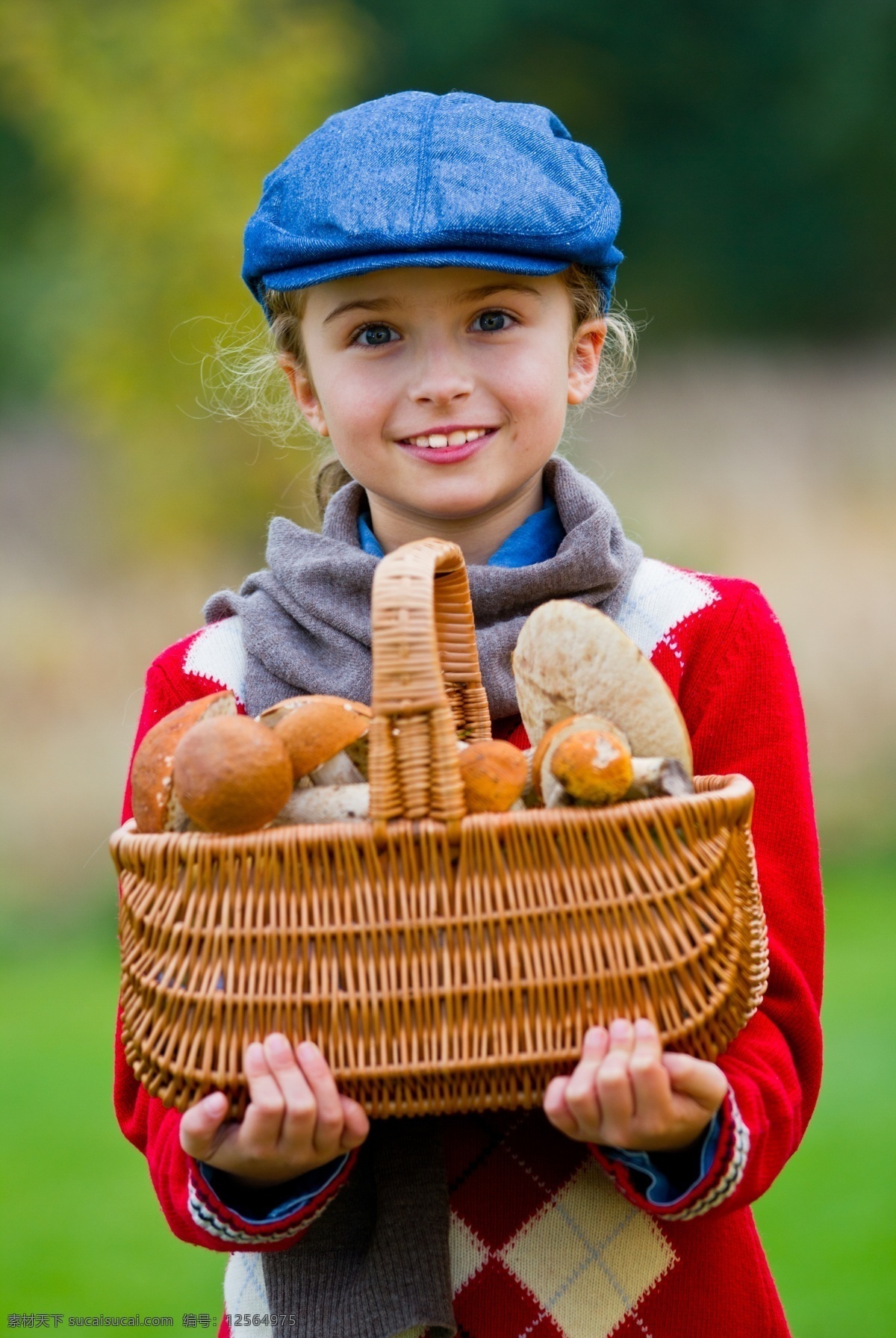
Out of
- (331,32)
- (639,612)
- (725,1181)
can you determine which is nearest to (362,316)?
(639,612)

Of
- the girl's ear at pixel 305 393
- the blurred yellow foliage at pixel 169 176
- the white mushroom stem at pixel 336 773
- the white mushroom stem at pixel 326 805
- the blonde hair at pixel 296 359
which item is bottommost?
the white mushroom stem at pixel 326 805

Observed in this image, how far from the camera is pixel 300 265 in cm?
164

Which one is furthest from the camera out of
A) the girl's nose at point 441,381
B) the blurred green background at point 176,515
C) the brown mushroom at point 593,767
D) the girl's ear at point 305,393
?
the blurred green background at point 176,515

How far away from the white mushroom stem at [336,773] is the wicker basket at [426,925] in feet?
0.56

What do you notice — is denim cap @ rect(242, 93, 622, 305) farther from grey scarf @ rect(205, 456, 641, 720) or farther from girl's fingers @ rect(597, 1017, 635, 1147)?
girl's fingers @ rect(597, 1017, 635, 1147)

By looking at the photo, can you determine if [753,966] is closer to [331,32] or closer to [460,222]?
[460,222]

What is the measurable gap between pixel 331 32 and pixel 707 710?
5860 millimetres

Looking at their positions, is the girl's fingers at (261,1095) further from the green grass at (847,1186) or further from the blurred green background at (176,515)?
the green grass at (847,1186)

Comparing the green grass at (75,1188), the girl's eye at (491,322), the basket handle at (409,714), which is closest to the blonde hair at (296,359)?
the girl's eye at (491,322)

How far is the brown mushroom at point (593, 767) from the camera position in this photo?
3.84 ft

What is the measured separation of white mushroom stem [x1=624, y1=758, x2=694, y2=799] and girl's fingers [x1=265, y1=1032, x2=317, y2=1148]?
38cm

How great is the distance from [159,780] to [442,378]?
63 cm

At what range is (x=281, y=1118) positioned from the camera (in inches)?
47.2

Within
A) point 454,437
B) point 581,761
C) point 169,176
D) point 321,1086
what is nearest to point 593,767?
point 581,761
